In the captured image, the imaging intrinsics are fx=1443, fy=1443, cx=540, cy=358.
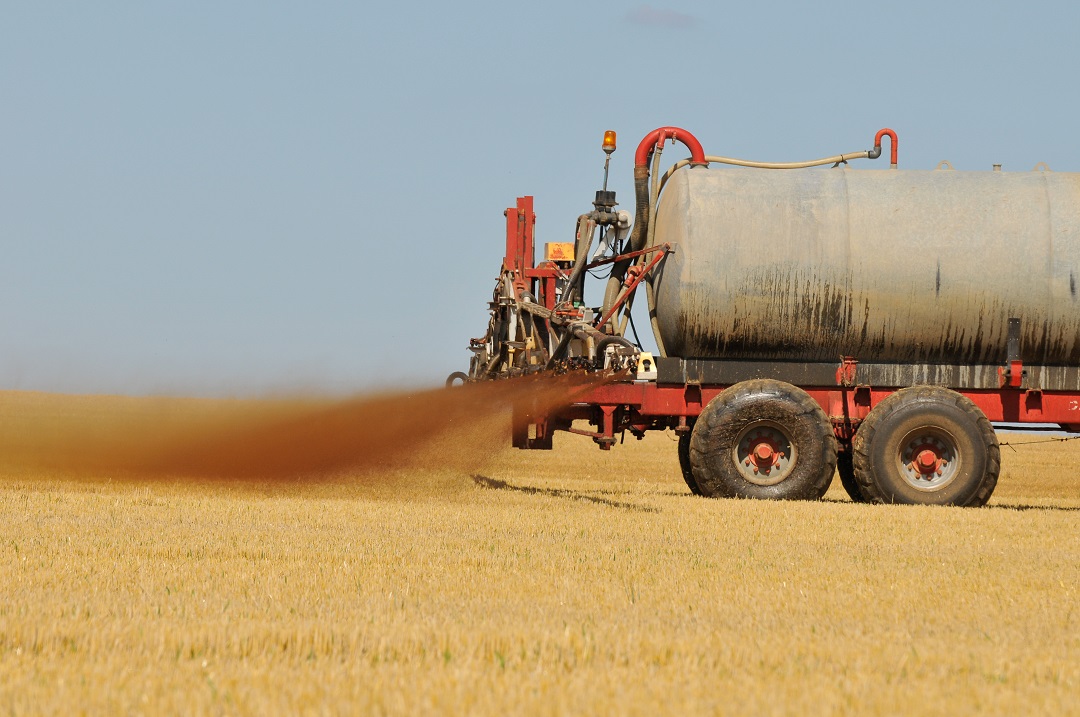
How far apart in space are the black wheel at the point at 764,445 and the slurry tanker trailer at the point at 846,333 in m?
0.02

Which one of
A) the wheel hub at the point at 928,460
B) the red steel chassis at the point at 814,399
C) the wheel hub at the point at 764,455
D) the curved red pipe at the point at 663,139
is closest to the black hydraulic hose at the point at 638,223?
the curved red pipe at the point at 663,139

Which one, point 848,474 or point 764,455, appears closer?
point 764,455

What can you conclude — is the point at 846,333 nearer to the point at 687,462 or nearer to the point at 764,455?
the point at 764,455

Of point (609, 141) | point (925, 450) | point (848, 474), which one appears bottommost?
point (848, 474)

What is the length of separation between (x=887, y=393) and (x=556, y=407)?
3497 mm

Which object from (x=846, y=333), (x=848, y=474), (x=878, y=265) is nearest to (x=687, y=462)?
(x=848, y=474)

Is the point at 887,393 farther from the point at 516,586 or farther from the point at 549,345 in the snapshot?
the point at 516,586

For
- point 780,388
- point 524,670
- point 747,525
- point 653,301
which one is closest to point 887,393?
point 780,388

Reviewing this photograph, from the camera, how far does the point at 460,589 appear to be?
796 centimetres

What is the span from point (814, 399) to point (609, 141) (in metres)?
3.59

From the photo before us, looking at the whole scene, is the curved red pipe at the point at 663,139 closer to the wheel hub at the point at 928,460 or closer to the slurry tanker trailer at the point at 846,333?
the slurry tanker trailer at the point at 846,333

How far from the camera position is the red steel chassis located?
15.1 m

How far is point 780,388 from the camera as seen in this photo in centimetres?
1476

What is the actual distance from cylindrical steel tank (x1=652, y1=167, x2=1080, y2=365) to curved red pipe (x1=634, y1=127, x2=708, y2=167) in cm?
82
